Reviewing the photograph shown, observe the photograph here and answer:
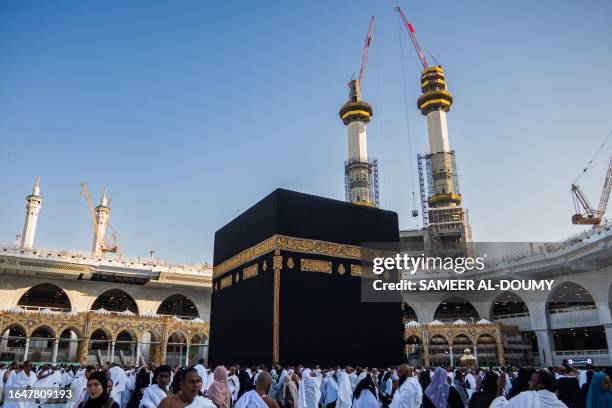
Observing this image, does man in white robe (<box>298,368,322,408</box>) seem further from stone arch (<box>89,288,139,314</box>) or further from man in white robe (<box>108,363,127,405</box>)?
stone arch (<box>89,288,139,314</box>)

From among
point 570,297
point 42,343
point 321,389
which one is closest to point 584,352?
point 570,297

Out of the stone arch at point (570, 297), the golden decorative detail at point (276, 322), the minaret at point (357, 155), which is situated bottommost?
the golden decorative detail at point (276, 322)

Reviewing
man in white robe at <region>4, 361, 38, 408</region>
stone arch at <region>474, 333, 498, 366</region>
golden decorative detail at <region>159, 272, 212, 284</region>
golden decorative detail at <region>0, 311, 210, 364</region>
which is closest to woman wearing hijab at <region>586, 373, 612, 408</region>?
man in white robe at <region>4, 361, 38, 408</region>

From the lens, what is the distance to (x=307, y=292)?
959 cm

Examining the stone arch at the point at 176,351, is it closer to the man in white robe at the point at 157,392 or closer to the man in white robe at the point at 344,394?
the man in white robe at the point at 344,394

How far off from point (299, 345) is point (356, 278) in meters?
2.07

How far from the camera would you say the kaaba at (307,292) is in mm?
9234

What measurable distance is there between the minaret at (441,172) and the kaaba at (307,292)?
76.7 ft

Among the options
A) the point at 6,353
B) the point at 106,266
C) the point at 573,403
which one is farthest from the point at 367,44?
the point at 573,403

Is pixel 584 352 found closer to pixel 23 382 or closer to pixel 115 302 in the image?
pixel 23 382

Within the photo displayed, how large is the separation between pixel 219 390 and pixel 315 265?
21.1ft

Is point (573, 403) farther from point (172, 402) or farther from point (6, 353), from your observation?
point (6, 353)

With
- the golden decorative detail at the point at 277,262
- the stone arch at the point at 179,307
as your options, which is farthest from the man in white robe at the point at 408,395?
the stone arch at the point at 179,307

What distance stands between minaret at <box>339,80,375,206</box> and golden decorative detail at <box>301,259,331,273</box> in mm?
25572
